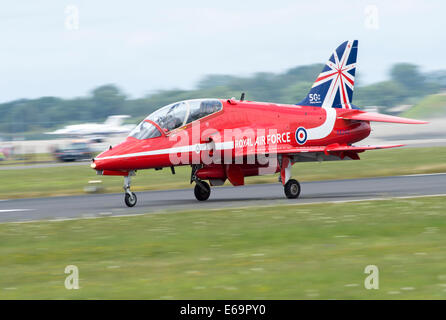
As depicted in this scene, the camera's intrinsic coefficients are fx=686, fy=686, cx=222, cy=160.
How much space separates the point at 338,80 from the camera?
24.3 m

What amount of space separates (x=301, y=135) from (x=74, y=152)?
37434 mm

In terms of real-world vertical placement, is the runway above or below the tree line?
below

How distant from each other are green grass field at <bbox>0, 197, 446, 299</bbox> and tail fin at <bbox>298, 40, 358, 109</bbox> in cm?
690

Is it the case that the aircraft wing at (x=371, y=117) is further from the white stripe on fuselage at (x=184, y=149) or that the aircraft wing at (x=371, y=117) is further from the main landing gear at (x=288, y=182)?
the white stripe on fuselage at (x=184, y=149)

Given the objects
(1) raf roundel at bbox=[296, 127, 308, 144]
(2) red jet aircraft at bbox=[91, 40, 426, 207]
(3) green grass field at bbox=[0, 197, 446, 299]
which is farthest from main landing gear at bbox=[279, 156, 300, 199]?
(3) green grass field at bbox=[0, 197, 446, 299]

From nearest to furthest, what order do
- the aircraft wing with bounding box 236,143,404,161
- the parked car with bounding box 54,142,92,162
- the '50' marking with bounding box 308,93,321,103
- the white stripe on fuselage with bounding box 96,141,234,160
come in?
the white stripe on fuselage with bounding box 96,141,234,160 → the aircraft wing with bounding box 236,143,404,161 → the '50' marking with bounding box 308,93,321,103 → the parked car with bounding box 54,142,92,162

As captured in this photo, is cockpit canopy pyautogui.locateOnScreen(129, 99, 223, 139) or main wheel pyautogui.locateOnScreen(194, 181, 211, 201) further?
main wheel pyautogui.locateOnScreen(194, 181, 211, 201)

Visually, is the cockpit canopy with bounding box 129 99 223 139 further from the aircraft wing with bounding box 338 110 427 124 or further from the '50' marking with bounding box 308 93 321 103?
the aircraft wing with bounding box 338 110 427 124

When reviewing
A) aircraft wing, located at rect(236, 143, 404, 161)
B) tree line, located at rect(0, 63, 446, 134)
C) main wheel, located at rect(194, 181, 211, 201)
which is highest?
tree line, located at rect(0, 63, 446, 134)

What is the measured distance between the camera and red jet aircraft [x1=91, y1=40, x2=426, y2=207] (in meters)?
20.0

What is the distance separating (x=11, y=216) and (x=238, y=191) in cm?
895

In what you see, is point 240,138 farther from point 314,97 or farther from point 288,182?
point 314,97
